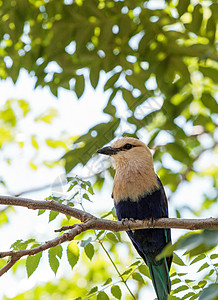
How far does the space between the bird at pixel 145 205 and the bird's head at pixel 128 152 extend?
2cm

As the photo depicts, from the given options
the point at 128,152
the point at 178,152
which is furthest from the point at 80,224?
the point at 128,152

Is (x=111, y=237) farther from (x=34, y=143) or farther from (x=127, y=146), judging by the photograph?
(x=34, y=143)

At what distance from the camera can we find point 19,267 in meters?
5.30

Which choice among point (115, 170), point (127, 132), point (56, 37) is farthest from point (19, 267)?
point (56, 37)

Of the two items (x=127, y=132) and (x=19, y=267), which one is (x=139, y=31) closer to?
(x=127, y=132)

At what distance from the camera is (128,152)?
425cm

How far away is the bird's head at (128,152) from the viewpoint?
413 cm

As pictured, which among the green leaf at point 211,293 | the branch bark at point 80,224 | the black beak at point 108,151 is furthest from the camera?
the black beak at point 108,151

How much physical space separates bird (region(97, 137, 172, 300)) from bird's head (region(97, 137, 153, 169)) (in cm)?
2

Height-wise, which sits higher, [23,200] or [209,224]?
[23,200]

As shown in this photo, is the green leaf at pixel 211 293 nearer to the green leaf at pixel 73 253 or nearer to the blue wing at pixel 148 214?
the green leaf at pixel 73 253

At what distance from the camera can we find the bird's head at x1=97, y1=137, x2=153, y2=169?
163 inches

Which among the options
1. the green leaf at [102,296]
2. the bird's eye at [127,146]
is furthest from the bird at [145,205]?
the green leaf at [102,296]

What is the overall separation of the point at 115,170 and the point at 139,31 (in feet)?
4.95
